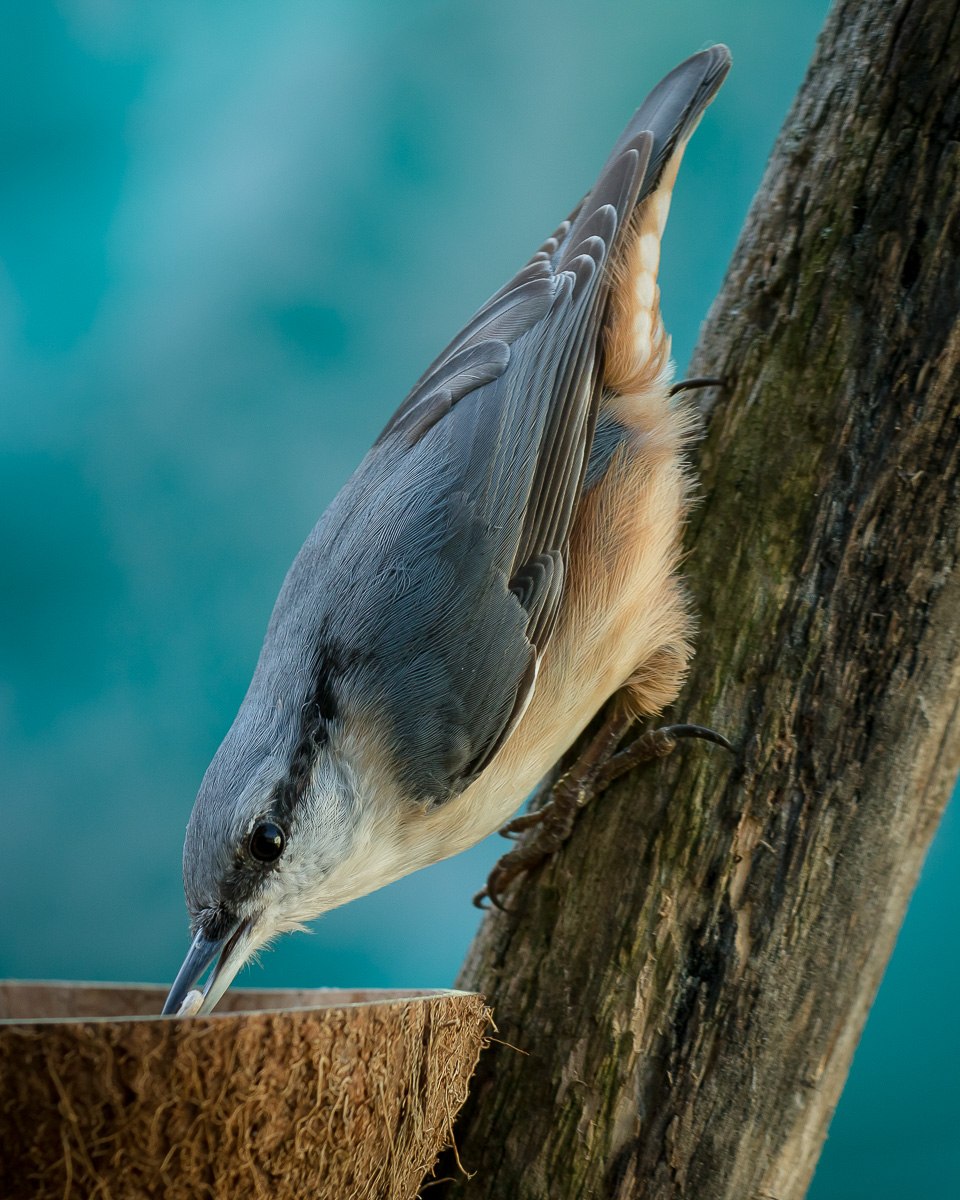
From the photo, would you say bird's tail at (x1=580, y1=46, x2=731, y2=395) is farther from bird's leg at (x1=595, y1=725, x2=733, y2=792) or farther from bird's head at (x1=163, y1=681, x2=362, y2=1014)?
bird's head at (x1=163, y1=681, x2=362, y2=1014)

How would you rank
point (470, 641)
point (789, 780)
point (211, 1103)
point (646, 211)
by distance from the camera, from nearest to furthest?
1. point (211, 1103)
2. point (789, 780)
3. point (470, 641)
4. point (646, 211)

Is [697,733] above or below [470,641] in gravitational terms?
below

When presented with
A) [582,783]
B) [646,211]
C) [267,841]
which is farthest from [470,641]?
[646,211]

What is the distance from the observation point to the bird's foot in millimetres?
1752

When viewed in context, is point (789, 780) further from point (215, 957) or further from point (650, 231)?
point (650, 231)

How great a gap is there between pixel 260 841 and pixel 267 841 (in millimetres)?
11

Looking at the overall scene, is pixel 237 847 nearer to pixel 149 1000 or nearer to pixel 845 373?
pixel 149 1000

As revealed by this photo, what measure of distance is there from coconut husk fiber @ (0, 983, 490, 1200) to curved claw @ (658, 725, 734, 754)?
61cm

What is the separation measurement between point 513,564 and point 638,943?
64cm

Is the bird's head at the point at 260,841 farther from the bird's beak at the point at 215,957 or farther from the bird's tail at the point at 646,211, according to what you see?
the bird's tail at the point at 646,211

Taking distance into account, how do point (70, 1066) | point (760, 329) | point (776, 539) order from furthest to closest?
point (760, 329) → point (776, 539) → point (70, 1066)

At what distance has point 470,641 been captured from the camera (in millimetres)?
1813

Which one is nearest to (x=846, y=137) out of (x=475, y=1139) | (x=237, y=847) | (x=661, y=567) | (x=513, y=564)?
(x=661, y=567)

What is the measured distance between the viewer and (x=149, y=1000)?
1.71 metres
